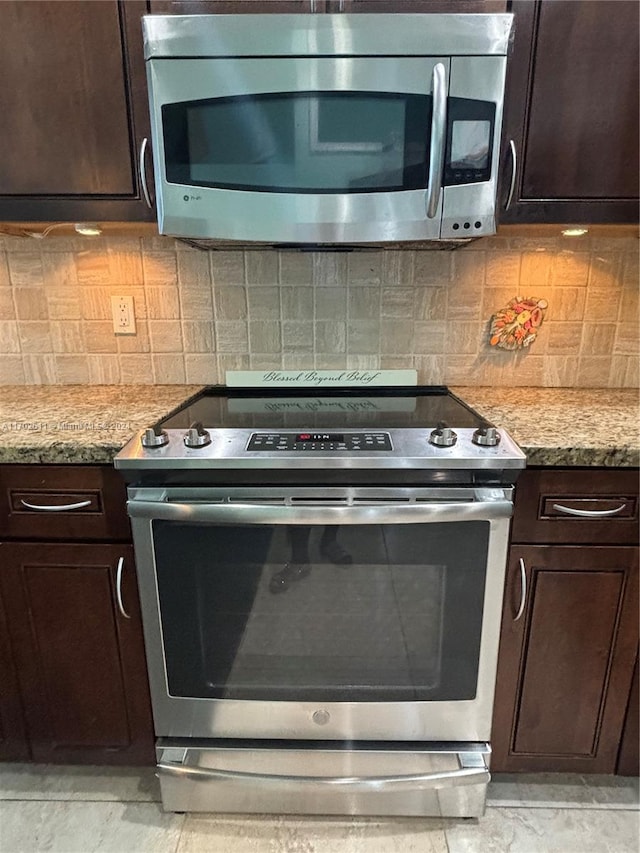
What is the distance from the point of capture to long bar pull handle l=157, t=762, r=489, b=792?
1.13 metres

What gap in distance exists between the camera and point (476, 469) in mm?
983

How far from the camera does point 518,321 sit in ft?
4.88

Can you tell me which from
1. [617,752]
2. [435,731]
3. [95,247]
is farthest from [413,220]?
[617,752]

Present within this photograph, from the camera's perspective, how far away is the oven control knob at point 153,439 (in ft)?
3.34

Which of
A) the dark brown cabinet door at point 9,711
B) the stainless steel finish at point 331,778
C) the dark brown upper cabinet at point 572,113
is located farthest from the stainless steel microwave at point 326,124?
the stainless steel finish at point 331,778

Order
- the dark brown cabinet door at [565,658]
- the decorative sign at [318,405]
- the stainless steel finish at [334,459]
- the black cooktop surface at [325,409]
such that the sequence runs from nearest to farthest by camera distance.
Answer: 1. the stainless steel finish at [334,459]
2. the dark brown cabinet door at [565,658]
3. the black cooktop surface at [325,409]
4. the decorative sign at [318,405]

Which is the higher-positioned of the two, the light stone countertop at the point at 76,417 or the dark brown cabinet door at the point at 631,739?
the light stone countertop at the point at 76,417

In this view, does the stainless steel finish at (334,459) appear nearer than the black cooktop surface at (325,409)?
Yes

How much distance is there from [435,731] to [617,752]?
469 millimetres

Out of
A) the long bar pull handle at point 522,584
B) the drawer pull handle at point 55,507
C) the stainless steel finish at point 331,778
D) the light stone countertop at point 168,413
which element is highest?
the light stone countertop at point 168,413

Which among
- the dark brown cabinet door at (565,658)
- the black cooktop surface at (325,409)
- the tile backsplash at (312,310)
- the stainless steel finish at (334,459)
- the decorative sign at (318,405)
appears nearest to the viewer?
the stainless steel finish at (334,459)

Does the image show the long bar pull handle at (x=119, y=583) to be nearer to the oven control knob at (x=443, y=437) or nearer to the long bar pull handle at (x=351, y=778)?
the long bar pull handle at (x=351, y=778)

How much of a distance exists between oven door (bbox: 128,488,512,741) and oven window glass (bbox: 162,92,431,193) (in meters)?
0.66

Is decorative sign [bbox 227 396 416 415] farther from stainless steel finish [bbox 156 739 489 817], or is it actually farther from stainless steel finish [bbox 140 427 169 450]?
stainless steel finish [bbox 156 739 489 817]
